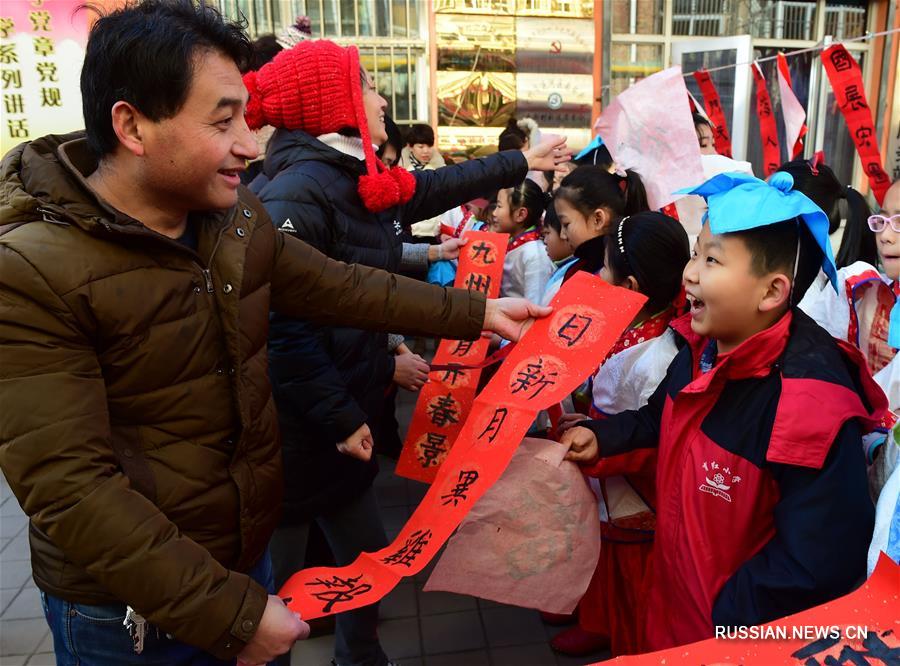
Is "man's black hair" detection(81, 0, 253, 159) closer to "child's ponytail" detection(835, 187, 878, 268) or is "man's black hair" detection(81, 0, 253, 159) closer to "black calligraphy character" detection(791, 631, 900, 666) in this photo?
"black calligraphy character" detection(791, 631, 900, 666)

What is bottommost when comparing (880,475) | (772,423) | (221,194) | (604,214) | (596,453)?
(596,453)

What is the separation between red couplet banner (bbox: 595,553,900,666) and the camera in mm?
1057

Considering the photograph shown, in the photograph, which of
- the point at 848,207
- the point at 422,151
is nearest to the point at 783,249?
the point at 848,207

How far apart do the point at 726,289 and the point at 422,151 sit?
5172 mm

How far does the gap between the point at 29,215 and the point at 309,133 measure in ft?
3.48

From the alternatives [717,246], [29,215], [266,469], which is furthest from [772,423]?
[29,215]

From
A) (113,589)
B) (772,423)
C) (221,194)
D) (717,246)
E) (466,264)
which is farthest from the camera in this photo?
(466,264)

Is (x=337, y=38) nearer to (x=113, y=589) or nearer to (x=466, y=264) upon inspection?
(x=466, y=264)

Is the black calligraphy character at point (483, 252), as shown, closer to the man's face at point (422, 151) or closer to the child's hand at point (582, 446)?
the child's hand at point (582, 446)

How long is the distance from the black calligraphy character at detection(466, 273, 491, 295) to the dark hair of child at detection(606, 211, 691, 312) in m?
0.55

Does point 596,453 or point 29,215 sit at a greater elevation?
point 29,215

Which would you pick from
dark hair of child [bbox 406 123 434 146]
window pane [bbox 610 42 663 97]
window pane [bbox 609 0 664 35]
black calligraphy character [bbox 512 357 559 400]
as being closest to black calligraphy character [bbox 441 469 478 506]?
black calligraphy character [bbox 512 357 559 400]

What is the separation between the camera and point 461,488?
1580 millimetres

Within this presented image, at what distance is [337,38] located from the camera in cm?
771
